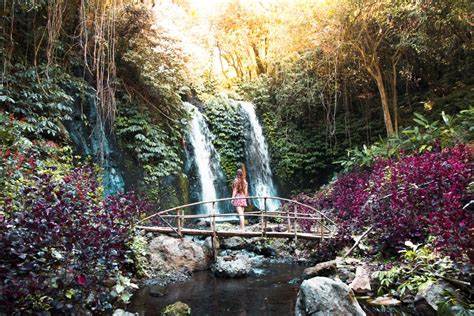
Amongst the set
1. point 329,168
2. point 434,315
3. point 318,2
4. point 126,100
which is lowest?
point 434,315

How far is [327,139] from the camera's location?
1548cm

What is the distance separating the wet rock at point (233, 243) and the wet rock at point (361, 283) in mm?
3925

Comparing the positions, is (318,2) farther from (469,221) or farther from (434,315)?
(434,315)

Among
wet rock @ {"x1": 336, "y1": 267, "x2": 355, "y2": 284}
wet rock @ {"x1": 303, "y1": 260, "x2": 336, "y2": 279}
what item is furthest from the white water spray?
wet rock @ {"x1": 336, "y1": 267, "x2": 355, "y2": 284}

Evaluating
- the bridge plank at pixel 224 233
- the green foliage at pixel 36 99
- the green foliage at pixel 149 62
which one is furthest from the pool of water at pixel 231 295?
the green foliage at pixel 149 62

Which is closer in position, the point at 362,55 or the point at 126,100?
the point at 126,100

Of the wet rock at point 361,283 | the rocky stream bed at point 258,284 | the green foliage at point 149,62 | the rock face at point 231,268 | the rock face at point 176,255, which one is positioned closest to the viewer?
the rocky stream bed at point 258,284

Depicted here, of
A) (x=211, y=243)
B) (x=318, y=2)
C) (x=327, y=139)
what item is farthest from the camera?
(x=327, y=139)

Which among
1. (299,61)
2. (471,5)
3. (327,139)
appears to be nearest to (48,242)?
(471,5)

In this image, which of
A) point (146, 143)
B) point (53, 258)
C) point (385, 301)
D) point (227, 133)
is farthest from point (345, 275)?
point (227, 133)

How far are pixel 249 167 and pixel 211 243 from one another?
6519mm

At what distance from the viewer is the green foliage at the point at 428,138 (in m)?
9.20

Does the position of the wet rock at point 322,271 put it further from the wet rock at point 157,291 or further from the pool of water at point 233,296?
the wet rock at point 157,291

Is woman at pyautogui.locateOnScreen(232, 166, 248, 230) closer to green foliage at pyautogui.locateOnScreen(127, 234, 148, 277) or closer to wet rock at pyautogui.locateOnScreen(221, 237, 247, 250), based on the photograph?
wet rock at pyautogui.locateOnScreen(221, 237, 247, 250)
